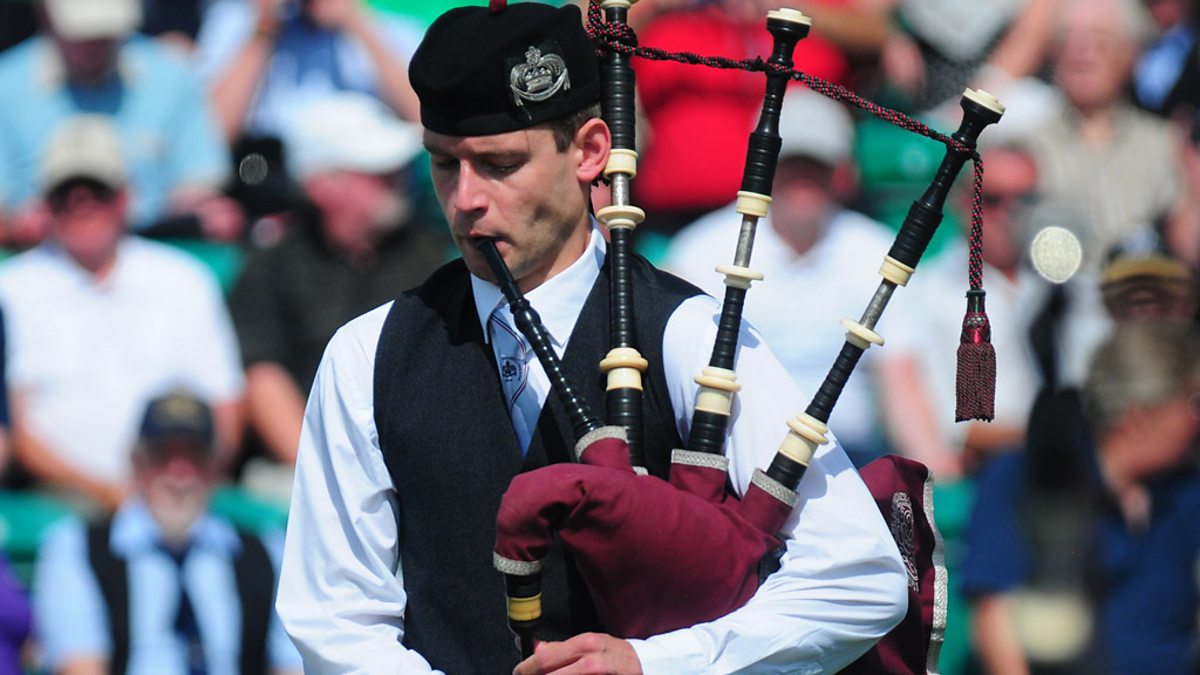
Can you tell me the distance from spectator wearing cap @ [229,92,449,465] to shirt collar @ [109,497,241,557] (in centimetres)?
30

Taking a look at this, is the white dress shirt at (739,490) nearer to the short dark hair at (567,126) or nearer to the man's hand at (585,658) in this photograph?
the man's hand at (585,658)

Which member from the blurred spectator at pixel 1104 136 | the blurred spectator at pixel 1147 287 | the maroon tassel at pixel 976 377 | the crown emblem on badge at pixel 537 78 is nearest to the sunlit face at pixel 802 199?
the blurred spectator at pixel 1104 136

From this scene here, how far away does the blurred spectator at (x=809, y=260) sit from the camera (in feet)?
16.4

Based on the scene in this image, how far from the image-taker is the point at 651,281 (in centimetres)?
257

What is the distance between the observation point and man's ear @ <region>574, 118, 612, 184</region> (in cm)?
252

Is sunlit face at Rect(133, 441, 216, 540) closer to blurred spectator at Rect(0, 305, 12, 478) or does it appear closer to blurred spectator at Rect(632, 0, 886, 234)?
blurred spectator at Rect(0, 305, 12, 478)

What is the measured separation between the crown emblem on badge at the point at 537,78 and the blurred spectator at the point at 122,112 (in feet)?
10.2

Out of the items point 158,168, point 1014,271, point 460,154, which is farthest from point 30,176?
point 460,154

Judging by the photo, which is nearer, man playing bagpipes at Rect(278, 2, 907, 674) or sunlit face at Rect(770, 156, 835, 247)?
man playing bagpipes at Rect(278, 2, 907, 674)

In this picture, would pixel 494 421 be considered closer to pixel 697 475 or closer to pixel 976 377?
pixel 697 475

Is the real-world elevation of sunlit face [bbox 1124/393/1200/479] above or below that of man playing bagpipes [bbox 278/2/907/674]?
below

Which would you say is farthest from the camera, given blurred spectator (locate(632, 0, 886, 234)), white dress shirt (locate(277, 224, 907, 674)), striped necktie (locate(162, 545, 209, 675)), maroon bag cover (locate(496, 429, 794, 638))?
blurred spectator (locate(632, 0, 886, 234))

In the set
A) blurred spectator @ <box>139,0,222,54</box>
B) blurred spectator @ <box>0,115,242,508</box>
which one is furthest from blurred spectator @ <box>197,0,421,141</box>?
blurred spectator @ <box>0,115,242,508</box>

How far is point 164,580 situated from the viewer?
4840mm
